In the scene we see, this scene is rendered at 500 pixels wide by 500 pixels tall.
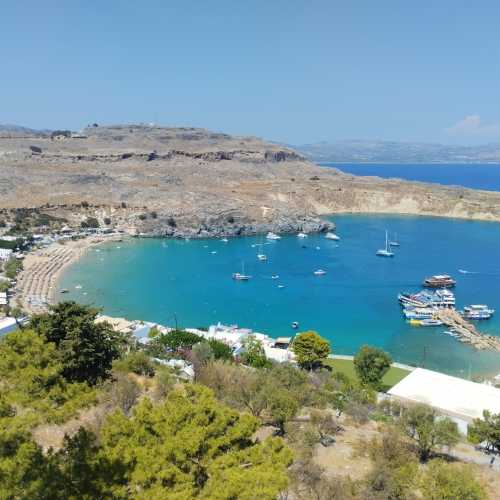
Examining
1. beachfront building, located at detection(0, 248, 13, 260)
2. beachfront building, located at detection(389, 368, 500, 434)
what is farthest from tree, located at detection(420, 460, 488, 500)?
beachfront building, located at detection(0, 248, 13, 260)

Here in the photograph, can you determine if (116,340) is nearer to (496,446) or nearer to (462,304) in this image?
(496,446)

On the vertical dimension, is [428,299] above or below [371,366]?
below

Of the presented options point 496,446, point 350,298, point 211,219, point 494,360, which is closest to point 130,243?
point 211,219

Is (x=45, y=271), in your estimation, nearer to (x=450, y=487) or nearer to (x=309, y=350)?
(x=309, y=350)

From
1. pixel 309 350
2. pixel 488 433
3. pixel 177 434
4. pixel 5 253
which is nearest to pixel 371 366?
pixel 309 350

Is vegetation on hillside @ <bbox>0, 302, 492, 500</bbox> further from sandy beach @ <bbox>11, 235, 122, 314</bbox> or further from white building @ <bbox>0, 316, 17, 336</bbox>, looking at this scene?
sandy beach @ <bbox>11, 235, 122, 314</bbox>

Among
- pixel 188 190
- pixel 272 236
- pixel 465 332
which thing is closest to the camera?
pixel 465 332
